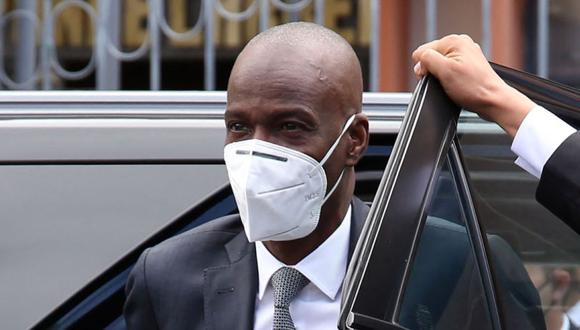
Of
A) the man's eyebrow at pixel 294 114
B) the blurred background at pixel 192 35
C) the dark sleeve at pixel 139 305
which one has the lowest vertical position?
the blurred background at pixel 192 35

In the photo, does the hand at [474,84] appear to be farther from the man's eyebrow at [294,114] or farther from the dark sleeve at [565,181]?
the man's eyebrow at [294,114]

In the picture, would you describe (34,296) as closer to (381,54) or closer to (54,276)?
(54,276)

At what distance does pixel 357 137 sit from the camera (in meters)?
2.36

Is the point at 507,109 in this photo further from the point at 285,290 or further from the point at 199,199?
the point at 199,199

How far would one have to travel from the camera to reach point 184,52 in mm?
7395

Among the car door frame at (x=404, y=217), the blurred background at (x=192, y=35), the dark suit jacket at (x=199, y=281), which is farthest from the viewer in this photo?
the blurred background at (x=192, y=35)

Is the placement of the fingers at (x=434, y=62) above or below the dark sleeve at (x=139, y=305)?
above

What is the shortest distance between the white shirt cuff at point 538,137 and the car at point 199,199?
90 millimetres

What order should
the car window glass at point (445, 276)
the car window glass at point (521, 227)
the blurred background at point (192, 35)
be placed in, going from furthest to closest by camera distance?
1. the blurred background at point (192, 35)
2. the car window glass at point (521, 227)
3. the car window glass at point (445, 276)

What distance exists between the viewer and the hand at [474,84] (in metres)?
1.95

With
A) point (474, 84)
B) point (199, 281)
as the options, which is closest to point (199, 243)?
point (199, 281)

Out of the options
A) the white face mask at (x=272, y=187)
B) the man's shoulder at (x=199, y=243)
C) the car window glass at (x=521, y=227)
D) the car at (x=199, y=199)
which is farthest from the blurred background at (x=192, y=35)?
the car window glass at (x=521, y=227)

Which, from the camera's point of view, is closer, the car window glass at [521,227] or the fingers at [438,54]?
the fingers at [438,54]

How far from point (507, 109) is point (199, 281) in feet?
2.34
